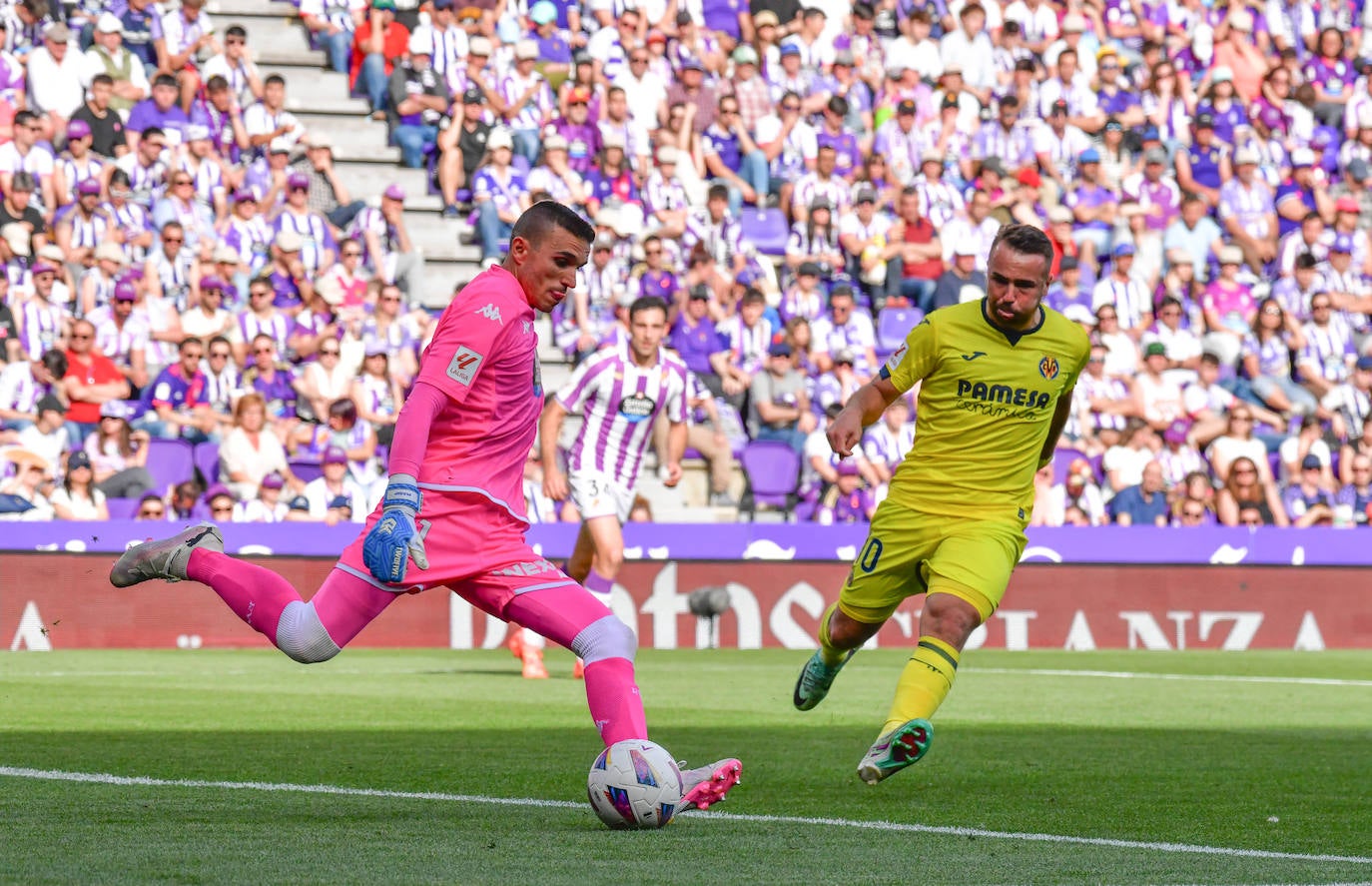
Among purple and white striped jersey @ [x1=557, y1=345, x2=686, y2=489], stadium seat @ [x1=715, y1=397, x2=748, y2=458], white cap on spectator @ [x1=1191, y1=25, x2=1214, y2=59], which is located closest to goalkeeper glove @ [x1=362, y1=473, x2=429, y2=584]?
purple and white striped jersey @ [x1=557, y1=345, x2=686, y2=489]

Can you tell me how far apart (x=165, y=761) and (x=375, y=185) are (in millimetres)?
14939

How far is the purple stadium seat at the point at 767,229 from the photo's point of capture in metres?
23.6

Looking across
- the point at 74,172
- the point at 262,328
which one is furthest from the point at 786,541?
the point at 74,172

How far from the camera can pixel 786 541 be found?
63.4ft

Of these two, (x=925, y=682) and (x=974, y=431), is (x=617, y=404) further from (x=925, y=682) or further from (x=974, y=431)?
(x=925, y=682)

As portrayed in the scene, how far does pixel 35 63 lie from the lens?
830 inches

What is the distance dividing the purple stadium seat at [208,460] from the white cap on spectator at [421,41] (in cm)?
614

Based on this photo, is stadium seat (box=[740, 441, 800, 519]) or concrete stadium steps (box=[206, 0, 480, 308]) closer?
stadium seat (box=[740, 441, 800, 519])

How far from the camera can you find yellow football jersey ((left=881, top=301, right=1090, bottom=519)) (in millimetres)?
8672

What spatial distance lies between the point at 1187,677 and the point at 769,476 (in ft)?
19.6

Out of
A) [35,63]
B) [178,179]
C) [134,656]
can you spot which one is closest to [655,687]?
[134,656]

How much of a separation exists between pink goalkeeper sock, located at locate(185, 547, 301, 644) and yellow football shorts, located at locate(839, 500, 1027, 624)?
2549 mm

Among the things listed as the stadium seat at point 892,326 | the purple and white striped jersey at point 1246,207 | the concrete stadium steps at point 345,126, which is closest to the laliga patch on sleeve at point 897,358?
the concrete stadium steps at point 345,126

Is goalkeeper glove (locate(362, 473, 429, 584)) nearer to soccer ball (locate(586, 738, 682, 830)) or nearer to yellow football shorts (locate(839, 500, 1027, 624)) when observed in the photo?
soccer ball (locate(586, 738, 682, 830))
